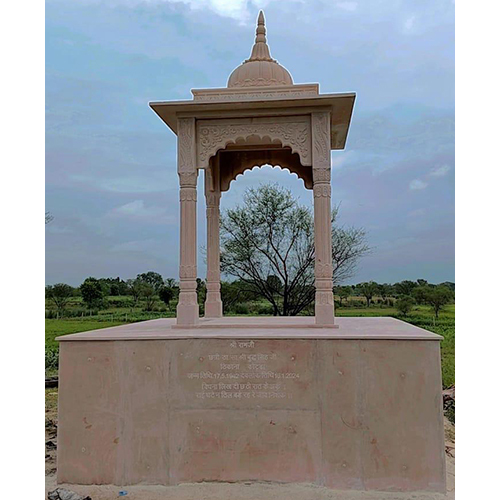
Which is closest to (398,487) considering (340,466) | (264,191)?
(340,466)

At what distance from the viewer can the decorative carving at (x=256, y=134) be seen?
6195 mm

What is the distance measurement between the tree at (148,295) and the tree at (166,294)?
0.23 meters

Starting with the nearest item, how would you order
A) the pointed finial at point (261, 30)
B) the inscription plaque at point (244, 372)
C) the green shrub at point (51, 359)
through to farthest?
1. the inscription plaque at point (244, 372)
2. the pointed finial at point (261, 30)
3. the green shrub at point (51, 359)

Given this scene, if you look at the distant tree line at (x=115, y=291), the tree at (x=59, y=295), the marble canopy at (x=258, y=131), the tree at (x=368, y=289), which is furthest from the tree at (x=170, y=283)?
the marble canopy at (x=258, y=131)

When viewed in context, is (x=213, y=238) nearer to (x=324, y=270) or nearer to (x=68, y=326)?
(x=324, y=270)

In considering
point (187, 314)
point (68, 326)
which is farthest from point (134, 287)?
point (187, 314)

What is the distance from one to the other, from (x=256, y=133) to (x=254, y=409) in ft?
10.3

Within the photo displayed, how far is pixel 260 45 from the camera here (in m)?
7.15

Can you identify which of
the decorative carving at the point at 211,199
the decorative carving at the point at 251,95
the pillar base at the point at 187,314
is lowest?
the pillar base at the point at 187,314

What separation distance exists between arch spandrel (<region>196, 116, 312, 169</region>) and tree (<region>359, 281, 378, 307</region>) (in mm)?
9891

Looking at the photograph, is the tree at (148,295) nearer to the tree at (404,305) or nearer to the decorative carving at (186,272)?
the tree at (404,305)

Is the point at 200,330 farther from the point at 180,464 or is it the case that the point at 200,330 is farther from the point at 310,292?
the point at 310,292

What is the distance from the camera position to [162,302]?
15.7 meters

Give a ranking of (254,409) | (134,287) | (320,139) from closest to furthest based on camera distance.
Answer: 1. (254,409)
2. (320,139)
3. (134,287)
